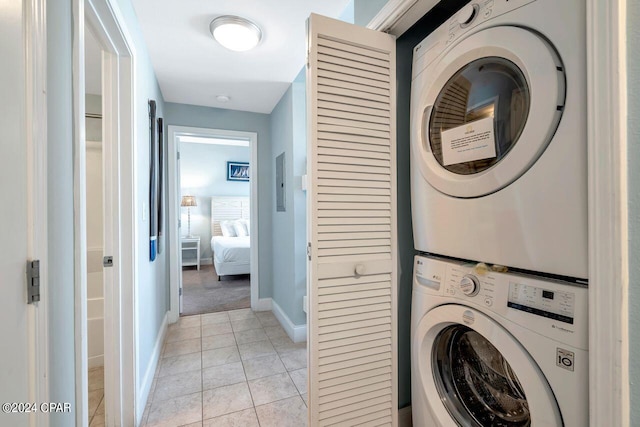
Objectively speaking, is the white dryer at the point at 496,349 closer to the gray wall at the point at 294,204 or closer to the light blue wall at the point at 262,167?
the gray wall at the point at 294,204

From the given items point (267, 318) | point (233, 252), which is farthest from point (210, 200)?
point (267, 318)

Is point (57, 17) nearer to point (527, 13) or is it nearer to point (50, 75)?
point (50, 75)

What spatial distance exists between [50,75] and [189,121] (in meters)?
2.54

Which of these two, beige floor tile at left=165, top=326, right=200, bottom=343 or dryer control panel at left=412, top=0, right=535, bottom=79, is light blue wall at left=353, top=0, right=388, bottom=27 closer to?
dryer control panel at left=412, top=0, right=535, bottom=79


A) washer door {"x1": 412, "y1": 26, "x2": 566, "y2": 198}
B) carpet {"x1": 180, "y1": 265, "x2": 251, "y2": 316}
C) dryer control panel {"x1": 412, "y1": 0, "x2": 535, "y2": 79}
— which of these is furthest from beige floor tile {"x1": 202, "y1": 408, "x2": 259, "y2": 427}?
dryer control panel {"x1": 412, "y1": 0, "x2": 535, "y2": 79}

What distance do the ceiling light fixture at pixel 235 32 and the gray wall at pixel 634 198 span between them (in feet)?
5.84

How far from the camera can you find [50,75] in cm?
73

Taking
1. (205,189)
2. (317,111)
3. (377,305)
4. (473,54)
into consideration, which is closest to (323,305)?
(377,305)

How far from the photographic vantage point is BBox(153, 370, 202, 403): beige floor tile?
180 cm

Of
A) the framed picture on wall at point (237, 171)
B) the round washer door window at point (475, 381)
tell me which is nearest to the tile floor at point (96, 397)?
the round washer door window at point (475, 381)

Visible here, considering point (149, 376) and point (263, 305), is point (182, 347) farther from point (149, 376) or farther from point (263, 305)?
point (263, 305)

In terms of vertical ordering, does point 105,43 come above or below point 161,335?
above

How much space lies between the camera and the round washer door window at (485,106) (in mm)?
840

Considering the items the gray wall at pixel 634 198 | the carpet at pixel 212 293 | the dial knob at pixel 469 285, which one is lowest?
the carpet at pixel 212 293
